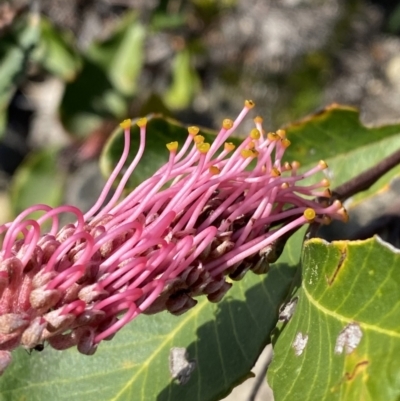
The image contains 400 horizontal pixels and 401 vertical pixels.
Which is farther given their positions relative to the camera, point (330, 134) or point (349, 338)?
point (330, 134)

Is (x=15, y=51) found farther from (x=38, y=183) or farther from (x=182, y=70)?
(x=182, y=70)

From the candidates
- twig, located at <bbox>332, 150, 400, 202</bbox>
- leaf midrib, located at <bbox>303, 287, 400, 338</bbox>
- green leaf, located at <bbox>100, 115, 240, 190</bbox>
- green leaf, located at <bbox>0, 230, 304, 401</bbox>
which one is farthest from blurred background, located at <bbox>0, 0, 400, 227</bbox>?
leaf midrib, located at <bbox>303, 287, 400, 338</bbox>

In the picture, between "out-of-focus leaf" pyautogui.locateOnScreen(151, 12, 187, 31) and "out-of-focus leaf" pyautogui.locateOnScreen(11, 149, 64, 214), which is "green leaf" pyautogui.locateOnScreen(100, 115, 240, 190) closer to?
"out-of-focus leaf" pyautogui.locateOnScreen(151, 12, 187, 31)

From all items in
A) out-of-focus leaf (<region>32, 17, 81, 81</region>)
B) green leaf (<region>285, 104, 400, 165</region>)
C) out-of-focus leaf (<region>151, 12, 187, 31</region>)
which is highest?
green leaf (<region>285, 104, 400, 165</region>)

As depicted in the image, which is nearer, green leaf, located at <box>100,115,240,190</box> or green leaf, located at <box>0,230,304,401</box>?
green leaf, located at <box>0,230,304,401</box>

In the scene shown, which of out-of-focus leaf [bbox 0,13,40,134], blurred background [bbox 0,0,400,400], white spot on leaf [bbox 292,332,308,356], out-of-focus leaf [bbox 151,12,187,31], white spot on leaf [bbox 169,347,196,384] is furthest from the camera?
blurred background [bbox 0,0,400,400]

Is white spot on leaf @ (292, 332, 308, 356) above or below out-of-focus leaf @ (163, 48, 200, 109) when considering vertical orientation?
above

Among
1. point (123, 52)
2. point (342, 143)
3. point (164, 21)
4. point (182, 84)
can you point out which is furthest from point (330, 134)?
point (182, 84)

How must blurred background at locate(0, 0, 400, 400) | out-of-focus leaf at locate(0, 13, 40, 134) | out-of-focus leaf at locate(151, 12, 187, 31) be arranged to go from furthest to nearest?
blurred background at locate(0, 0, 400, 400) < out-of-focus leaf at locate(151, 12, 187, 31) < out-of-focus leaf at locate(0, 13, 40, 134)

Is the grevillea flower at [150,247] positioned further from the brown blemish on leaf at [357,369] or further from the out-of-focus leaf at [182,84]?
the out-of-focus leaf at [182,84]
